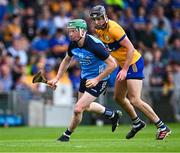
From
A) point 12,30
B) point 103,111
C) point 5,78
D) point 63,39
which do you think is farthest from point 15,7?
point 103,111

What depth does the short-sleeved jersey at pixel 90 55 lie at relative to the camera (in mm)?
14852

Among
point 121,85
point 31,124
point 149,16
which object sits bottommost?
point 31,124

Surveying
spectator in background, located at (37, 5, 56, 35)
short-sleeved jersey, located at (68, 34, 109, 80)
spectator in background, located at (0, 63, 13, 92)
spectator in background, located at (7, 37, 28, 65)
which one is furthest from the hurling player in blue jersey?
spectator in background, located at (37, 5, 56, 35)

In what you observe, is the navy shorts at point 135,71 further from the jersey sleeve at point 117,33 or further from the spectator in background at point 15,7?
the spectator in background at point 15,7

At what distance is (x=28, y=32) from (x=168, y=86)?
487 cm

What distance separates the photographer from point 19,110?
2405 centimetres

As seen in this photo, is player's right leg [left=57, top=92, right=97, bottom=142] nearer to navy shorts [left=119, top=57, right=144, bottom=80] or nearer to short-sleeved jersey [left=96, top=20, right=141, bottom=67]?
navy shorts [left=119, top=57, right=144, bottom=80]

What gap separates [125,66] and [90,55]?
2.21 ft

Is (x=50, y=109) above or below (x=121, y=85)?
below

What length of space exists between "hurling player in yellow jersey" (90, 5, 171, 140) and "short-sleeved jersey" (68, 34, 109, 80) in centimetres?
34

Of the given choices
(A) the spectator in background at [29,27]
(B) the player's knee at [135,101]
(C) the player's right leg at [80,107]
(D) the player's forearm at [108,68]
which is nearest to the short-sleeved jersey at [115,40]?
(D) the player's forearm at [108,68]

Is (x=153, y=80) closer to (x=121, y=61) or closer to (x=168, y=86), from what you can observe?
(x=168, y=86)

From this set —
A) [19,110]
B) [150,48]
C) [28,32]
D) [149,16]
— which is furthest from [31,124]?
[149,16]

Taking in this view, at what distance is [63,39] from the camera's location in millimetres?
26609
